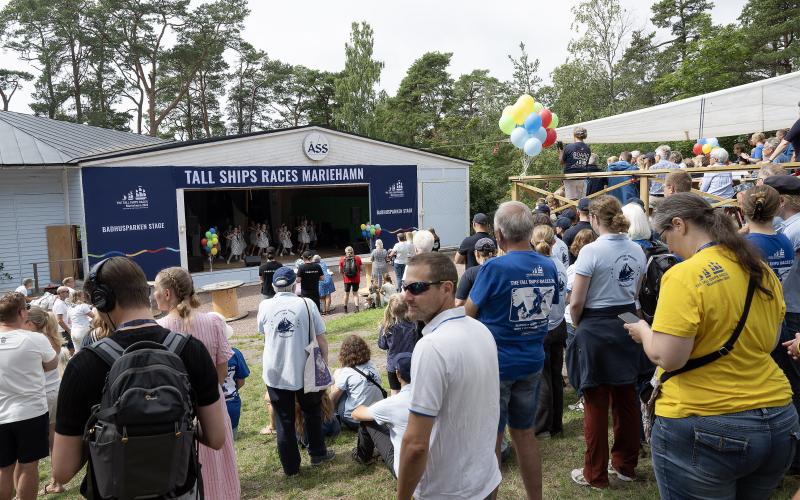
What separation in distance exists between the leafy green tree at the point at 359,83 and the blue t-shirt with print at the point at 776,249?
36.4m

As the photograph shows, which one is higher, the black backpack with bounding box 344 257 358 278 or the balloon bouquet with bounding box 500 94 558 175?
the balloon bouquet with bounding box 500 94 558 175

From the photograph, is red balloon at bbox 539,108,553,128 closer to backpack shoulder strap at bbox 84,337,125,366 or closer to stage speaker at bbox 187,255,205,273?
backpack shoulder strap at bbox 84,337,125,366

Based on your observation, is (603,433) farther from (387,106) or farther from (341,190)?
(387,106)

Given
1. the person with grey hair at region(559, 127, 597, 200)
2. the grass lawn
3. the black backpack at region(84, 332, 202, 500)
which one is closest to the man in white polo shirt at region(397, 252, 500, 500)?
the black backpack at region(84, 332, 202, 500)

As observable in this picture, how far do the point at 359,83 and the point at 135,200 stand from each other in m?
25.3

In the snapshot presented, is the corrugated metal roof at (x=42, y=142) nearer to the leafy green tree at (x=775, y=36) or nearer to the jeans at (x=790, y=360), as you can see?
the jeans at (x=790, y=360)

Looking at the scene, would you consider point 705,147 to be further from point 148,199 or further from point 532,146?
point 148,199

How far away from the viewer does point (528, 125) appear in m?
9.41

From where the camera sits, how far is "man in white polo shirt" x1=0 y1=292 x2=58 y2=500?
374 cm

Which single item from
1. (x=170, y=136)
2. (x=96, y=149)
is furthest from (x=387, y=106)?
(x=96, y=149)

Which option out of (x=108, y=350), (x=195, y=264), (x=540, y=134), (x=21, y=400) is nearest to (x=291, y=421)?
(x=21, y=400)

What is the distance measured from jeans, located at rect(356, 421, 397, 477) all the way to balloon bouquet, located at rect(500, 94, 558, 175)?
601cm

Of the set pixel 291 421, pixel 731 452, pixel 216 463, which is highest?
pixel 731 452

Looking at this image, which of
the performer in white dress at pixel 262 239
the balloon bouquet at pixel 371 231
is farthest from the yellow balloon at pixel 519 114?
the performer in white dress at pixel 262 239
